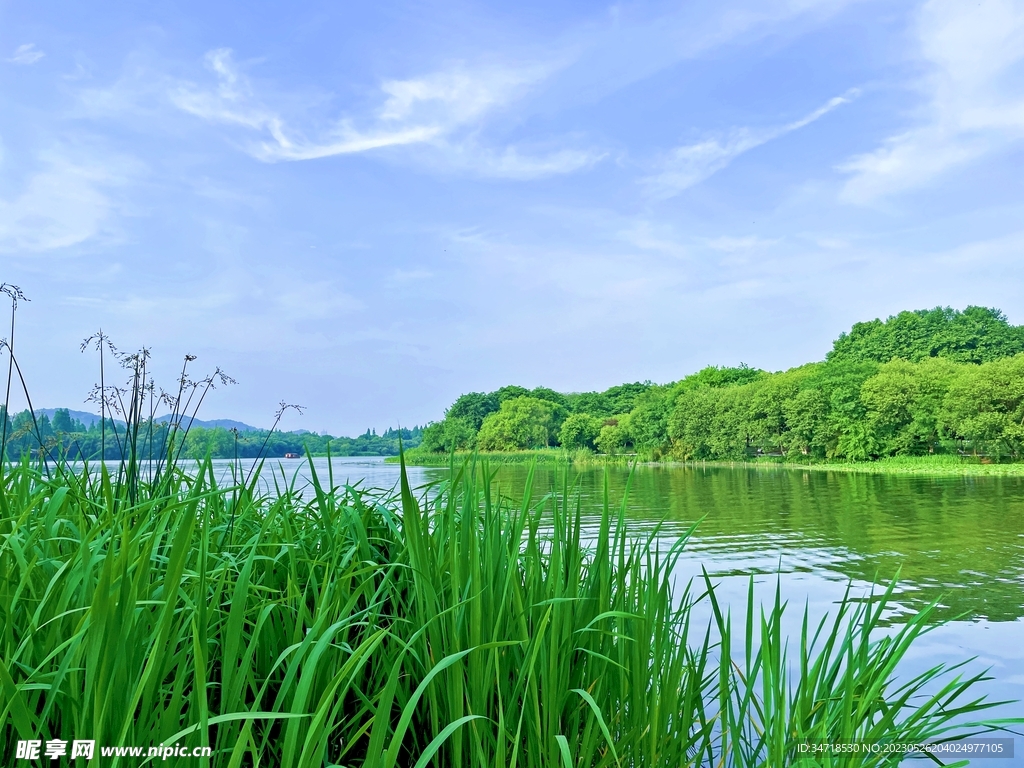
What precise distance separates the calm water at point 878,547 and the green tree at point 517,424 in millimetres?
19966

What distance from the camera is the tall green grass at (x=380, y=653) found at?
1.05 m

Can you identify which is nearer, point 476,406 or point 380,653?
point 380,653

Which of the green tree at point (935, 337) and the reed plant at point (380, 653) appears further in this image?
the green tree at point (935, 337)

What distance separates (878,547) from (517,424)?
33125 mm

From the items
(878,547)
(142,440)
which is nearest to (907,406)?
(878,547)

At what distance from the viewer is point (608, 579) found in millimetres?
1595

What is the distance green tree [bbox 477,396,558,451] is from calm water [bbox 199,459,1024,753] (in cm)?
1997

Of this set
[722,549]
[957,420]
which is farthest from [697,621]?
[957,420]

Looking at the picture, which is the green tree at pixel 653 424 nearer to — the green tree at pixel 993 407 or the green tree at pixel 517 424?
the green tree at pixel 517 424

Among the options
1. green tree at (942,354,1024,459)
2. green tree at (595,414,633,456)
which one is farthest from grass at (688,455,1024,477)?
green tree at (595,414,633,456)

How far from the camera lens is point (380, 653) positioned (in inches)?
63.1

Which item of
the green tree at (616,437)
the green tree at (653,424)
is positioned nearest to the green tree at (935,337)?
the green tree at (653,424)

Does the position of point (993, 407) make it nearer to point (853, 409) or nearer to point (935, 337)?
point (853, 409)

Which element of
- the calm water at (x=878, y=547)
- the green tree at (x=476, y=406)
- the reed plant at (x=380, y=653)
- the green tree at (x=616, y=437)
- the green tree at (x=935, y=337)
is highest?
the green tree at (x=935, y=337)
